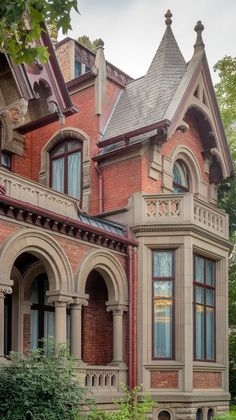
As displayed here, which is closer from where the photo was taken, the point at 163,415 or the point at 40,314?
the point at 163,415

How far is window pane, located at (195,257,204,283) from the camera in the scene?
1833 centimetres

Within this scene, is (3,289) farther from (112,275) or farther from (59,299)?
(112,275)

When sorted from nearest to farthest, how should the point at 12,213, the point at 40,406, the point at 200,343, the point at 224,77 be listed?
the point at 40,406 → the point at 12,213 → the point at 224,77 → the point at 200,343

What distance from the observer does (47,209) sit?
50.0 ft

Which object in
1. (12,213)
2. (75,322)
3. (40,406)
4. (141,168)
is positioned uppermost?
(141,168)

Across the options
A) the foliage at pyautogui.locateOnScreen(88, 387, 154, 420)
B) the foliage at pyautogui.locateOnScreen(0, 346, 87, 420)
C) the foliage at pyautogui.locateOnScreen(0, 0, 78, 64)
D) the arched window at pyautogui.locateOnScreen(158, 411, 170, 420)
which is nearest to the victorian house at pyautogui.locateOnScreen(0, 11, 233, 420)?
the arched window at pyautogui.locateOnScreen(158, 411, 170, 420)

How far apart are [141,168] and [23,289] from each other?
4.55 metres

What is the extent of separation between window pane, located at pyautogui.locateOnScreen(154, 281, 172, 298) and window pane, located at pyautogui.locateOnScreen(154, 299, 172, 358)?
0.16 meters

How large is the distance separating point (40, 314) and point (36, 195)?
380cm

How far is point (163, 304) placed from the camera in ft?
57.2

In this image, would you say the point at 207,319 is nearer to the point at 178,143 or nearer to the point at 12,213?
the point at 178,143

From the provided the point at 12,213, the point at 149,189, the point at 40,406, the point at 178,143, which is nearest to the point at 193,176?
the point at 178,143

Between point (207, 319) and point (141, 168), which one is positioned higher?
point (141, 168)

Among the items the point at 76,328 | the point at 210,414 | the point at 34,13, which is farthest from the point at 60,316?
the point at 34,13
